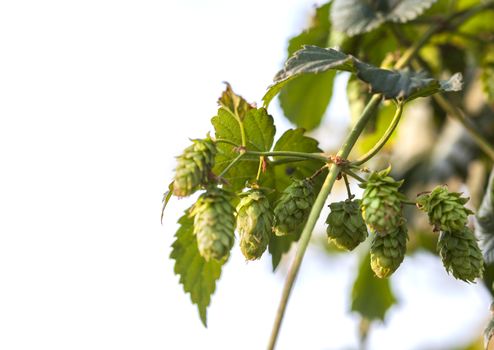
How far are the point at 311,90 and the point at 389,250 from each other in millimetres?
1117

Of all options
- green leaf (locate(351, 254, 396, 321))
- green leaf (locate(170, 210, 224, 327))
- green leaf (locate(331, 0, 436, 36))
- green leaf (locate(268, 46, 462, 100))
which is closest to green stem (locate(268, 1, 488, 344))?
green leaf (locate(268, 46, 462, 100))

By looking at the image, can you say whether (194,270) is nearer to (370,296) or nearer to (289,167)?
(289,167)

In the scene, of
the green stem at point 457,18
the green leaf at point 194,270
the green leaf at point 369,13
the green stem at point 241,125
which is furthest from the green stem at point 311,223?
the green stem at point 457,18

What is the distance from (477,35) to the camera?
104 inches

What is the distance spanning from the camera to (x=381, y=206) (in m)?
1.43

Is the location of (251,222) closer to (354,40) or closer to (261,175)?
(261,175)

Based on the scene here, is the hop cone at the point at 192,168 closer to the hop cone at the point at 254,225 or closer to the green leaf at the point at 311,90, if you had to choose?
the hop cone at the point at 254,225

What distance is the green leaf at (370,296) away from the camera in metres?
2.91

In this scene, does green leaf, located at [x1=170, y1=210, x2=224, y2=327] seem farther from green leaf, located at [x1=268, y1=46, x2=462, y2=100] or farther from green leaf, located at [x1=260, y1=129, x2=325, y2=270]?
green leaf, located at [x1=268, y1=46, x2=462, y2=100]

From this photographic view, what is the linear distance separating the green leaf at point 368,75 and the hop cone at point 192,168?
0.66 feet

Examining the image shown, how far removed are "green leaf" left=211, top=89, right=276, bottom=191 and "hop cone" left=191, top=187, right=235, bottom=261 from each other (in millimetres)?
196

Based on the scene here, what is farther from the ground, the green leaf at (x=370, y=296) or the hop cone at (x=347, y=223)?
the green leaf at (x=370, y=296)

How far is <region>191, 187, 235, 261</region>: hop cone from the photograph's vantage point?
136 cm

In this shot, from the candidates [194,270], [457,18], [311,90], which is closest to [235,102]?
[194,270]
